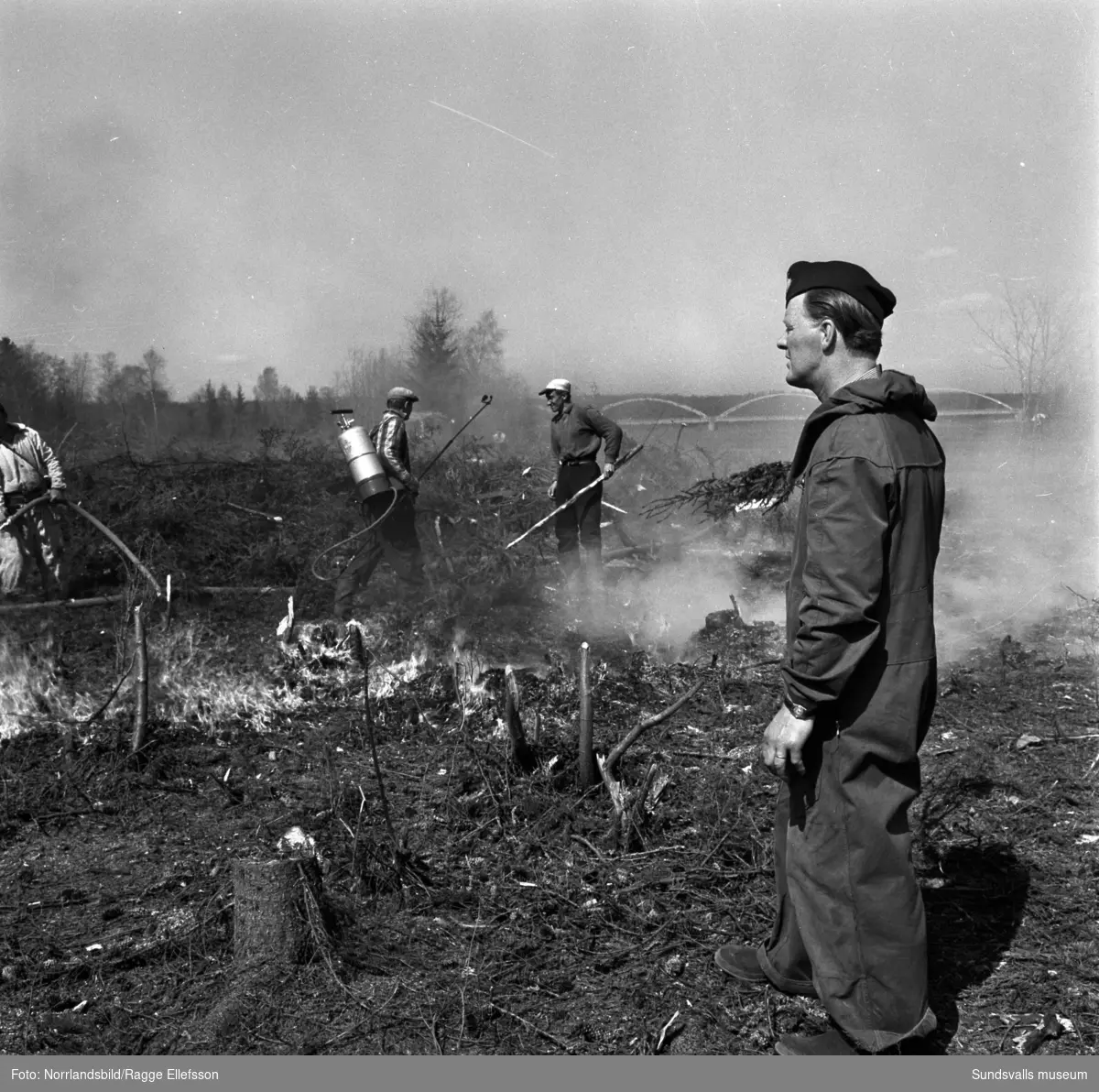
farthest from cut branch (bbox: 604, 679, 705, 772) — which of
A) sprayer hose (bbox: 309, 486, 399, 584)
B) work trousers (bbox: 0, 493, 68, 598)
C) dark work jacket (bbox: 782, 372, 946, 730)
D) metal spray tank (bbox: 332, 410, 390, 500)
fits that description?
work trousers (bbox: 0, 493, 68, 598)

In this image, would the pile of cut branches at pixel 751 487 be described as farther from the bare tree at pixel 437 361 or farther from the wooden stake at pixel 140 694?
the bare tree at pixel 437 361

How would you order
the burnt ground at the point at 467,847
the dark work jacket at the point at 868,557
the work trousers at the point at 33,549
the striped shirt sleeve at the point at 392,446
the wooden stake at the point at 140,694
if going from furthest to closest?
the striped shirt sleeve at the point at 392,446 → the work trousers at the point at 33,549 → the wooden stake at the point at 140,694 → the burnt ground at the point at 467,847 → the dark work jacket at the point at 868,557

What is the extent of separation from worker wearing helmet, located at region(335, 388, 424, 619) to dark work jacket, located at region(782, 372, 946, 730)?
599 cm

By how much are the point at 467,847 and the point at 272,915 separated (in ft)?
3.63

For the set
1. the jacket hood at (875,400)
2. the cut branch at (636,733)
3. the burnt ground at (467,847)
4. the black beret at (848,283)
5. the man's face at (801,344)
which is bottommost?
the burnt ground at (467,847)

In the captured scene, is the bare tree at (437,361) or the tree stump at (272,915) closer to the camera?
the tree stump at (272,915)

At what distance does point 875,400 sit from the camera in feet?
7.88

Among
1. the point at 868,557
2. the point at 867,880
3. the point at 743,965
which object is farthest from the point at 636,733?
the point at 868,557

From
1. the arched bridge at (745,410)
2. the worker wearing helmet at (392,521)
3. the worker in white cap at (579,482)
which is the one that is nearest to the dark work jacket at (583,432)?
the worker in white cap at (579,482)

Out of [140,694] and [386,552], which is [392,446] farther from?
Answer: [140,694]

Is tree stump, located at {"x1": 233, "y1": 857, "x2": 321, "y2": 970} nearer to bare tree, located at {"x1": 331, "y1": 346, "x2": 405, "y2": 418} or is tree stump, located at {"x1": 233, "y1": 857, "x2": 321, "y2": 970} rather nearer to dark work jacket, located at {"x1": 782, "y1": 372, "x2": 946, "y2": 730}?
dark work jacket, located at {"x1": 782, "y1": 372, "x2": 946, "y2": 730}

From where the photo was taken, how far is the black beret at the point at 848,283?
2.54 metres

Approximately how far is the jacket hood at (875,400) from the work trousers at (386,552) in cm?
595

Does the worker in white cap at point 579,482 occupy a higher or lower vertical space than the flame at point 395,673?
higher
